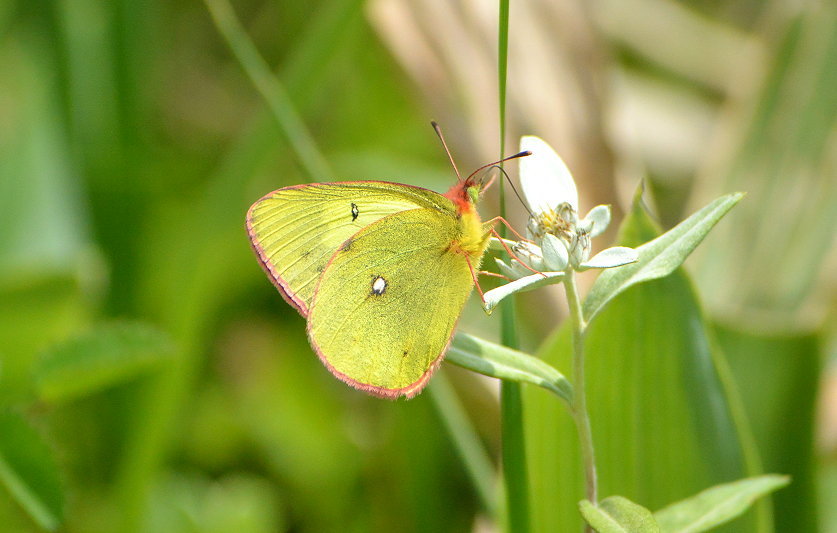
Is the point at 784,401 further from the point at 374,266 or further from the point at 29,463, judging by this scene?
the point at 29,463

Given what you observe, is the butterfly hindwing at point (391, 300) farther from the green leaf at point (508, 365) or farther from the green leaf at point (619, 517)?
the green leaf at point (619, 517)

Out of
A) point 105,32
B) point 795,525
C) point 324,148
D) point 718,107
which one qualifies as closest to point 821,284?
point 795,525

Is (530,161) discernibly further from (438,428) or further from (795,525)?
(438,428)

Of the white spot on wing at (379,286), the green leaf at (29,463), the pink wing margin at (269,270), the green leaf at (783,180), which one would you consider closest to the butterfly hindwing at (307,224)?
the pink wing margin at (269,270)

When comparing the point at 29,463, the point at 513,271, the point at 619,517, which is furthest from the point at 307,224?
the point at 619,517

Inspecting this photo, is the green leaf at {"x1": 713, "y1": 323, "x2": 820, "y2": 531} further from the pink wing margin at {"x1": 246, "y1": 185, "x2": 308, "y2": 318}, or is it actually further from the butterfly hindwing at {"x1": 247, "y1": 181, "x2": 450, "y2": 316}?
the pink wing margin at {"x1": 246, "y1": 185, "x2": 308, "y2": 318}

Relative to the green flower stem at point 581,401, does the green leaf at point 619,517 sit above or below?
below
